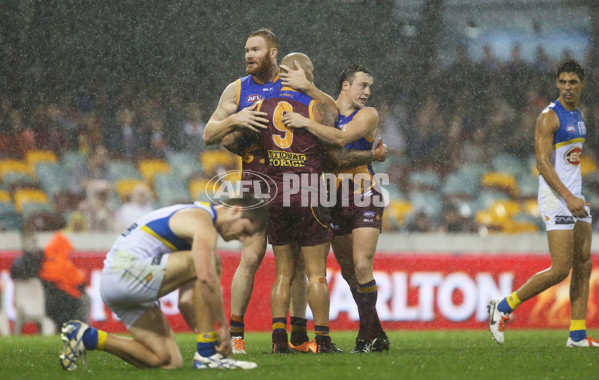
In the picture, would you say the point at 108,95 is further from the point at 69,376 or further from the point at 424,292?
the point at 69,376

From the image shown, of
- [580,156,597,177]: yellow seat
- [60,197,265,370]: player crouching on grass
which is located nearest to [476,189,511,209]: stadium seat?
[580,156,597,177]: yellow seat

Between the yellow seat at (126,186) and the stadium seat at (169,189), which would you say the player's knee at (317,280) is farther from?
the yellow seat at (126,186)

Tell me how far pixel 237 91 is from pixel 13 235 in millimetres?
4544

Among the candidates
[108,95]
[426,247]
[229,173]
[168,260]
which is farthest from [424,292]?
[108,95]

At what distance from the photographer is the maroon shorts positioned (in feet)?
21.2

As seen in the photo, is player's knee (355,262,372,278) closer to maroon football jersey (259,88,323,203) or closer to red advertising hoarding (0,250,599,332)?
maroon football jersey (259,88,323,203)

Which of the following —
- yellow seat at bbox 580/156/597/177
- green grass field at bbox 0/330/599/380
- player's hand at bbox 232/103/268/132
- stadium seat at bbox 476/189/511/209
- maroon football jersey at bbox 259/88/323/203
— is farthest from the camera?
yellow seat at bbox 580/156/597/177

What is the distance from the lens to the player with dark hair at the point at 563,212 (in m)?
6.65

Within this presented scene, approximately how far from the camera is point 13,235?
9859mm

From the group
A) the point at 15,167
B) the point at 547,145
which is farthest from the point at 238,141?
the point at 15,167

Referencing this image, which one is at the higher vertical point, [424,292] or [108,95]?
[108,95]

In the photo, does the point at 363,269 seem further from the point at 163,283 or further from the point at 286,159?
the point at 163,283

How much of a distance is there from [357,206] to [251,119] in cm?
107

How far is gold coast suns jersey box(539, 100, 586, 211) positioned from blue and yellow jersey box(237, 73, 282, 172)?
2322mm
